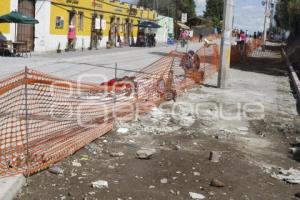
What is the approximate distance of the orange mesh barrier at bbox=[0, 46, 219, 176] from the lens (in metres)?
6.78

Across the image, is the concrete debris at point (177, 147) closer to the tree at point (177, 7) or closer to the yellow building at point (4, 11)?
the yellow building at point (4, 11)

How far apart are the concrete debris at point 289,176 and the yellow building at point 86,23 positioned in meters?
23.7

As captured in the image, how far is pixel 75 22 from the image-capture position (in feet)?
115

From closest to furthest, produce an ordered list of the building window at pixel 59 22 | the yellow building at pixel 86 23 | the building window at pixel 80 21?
the yellow building at pixel 86 23 → the building window at pixel 59 22 → the building window at pixel 80 21

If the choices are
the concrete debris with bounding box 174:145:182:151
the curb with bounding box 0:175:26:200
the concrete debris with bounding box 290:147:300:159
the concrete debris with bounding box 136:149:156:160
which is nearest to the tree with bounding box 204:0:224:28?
the concrete debris with bounding box 290:147:300:159

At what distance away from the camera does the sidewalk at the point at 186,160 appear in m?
6.21

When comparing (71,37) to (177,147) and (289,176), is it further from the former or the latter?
(289,176)

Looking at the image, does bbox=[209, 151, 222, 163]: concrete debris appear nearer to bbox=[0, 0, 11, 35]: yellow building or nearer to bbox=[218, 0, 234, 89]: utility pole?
bbox=[218, 0, 234, 89]: utility pole

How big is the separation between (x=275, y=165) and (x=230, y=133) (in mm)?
2069

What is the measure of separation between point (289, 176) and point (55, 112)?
4170 mm

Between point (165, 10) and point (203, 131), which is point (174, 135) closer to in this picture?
point (203, 131)

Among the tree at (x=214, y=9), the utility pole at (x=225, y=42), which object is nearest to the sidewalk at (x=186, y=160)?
the utility pole at (x=225, y=42)

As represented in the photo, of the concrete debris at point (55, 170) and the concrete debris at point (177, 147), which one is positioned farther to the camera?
the concrete debris at point (177, 147)

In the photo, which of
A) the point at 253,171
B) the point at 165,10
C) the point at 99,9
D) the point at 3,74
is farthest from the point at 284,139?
the point at 165,10
